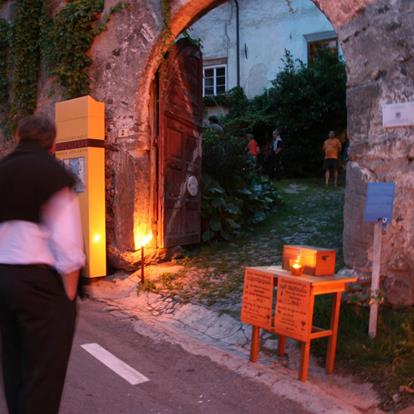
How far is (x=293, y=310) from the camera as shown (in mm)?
4281

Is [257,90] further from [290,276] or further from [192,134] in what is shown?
[290,276]

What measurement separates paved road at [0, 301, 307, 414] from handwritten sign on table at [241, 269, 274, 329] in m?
0.50

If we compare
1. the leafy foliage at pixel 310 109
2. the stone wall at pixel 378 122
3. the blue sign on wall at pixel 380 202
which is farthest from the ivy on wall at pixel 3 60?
the leafy foliage at pixel 310 109

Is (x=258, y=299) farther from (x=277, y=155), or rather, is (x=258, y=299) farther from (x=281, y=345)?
(x=277, y=155)

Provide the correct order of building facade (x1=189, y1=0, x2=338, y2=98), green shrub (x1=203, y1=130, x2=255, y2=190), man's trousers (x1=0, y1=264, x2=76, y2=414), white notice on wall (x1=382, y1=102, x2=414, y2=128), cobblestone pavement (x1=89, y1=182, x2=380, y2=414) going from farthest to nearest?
building facade (x1=189, y1=0, x2=338, y2=98) < green shrub (x1=203, y1=130, x2=255, y2=190) < white notice on wall (x1=382, y1=102, x2=414, y2=128) < cobblestone pavement (x1=89, y1=182, x2=380, y2=414) < man's trousers (x1=0, y1=264, x2=76, y2=414)

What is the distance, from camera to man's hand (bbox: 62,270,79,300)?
262 cm

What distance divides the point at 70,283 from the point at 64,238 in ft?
0.76

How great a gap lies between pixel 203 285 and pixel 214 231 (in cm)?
247

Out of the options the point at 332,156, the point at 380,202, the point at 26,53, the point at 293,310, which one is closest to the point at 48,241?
the point at 293,310

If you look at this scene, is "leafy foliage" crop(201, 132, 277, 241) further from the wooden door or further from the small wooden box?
the small wooden box

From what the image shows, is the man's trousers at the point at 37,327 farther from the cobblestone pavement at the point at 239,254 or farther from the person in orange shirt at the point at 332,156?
the person in orange shirt at the point at 332,156

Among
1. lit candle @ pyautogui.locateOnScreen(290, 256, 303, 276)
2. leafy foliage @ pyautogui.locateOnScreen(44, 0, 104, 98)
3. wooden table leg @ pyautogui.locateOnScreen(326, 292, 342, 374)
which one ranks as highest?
leafy foliage @ pyautogui.locateOnScreen(44, 0, 104, 98)

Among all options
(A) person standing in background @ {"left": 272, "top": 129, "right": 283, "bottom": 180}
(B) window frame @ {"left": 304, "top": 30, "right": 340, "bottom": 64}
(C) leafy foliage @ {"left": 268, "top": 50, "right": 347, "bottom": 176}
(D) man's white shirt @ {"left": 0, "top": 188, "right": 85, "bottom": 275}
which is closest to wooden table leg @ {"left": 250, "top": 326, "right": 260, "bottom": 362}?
(D) man's white shirt @ {"left": 0, "top": 188, "right": 85, "bottom": 275}

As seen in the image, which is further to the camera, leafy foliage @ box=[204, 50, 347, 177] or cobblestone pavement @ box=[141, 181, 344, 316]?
leafy foliage @ box=[204, 50, 347, 177]
